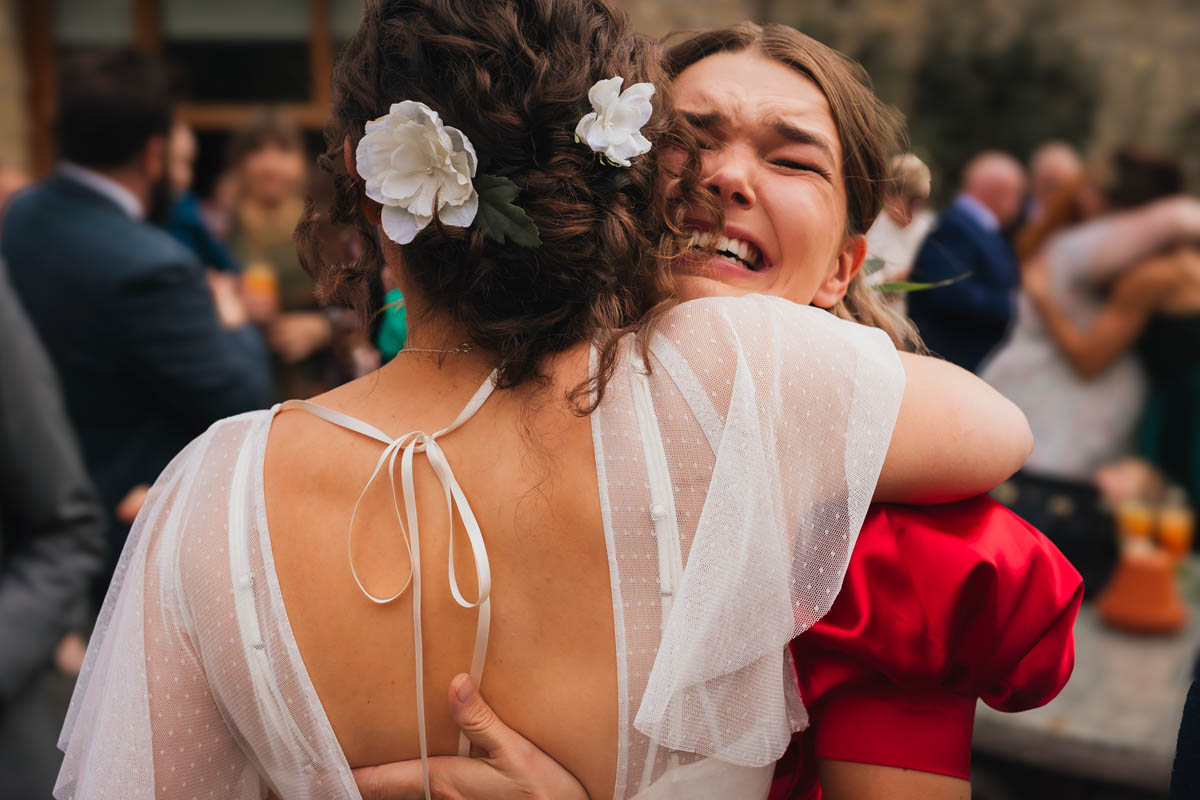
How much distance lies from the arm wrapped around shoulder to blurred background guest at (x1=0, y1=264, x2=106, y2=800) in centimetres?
157

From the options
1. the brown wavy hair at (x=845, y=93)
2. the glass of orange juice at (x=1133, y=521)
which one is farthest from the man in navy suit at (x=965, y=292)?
the brown wavy hair at (x=845, y=93)

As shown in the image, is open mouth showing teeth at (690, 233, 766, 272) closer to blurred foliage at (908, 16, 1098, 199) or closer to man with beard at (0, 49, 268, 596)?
man with beard at (0, 49, 268, 596)

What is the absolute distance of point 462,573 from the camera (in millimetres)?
1152

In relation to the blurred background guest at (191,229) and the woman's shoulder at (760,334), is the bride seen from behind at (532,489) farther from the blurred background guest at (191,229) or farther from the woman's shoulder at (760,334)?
the blurred background guest at (191,229)

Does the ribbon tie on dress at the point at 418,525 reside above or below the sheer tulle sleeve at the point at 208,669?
above

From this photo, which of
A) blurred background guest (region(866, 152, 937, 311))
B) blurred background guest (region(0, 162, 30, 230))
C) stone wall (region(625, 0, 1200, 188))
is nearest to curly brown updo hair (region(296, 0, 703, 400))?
blurred background guest (region(866, 152, 937, 311))

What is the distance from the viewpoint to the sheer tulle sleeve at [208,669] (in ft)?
3.83

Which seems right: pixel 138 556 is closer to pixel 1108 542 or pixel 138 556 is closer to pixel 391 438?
pixel 391 438

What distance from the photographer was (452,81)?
112 cm

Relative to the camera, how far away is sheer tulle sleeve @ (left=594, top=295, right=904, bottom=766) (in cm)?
110

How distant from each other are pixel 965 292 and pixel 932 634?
2.32m

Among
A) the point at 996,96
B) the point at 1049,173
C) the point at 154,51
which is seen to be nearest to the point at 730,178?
the point at 1049,173

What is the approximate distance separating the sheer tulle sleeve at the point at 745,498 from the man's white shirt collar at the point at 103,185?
2.39 metres

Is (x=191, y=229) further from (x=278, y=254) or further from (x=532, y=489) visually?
(x=532, y=489)
